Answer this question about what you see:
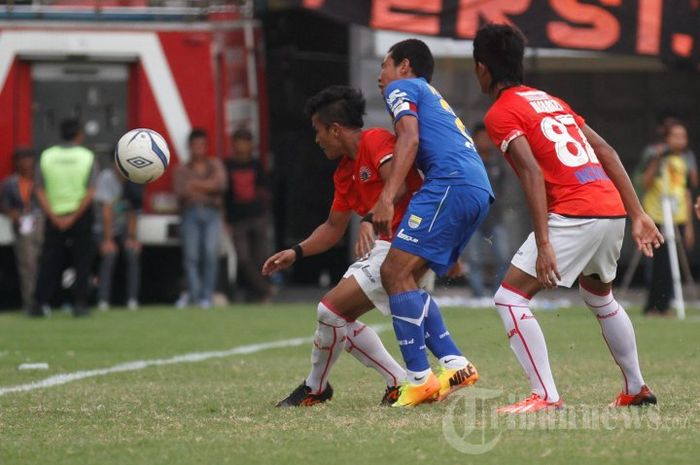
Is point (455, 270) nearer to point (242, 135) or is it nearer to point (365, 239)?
point (365, 239)

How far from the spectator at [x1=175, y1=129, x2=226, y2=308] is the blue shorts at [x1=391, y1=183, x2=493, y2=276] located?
978 centimetres

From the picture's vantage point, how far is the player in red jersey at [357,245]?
8.21m

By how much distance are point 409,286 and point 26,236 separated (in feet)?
34.6

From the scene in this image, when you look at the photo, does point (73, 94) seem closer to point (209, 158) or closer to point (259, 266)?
point (209, 158)

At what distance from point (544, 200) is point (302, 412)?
1.73 metres

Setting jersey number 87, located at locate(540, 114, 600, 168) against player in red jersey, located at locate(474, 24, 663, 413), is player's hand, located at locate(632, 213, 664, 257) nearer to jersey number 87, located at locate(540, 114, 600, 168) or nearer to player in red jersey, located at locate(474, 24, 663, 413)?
player in red jersey, located at locate(474, 24, 663, 413)

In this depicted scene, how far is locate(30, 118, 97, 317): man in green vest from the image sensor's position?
16.9 meters

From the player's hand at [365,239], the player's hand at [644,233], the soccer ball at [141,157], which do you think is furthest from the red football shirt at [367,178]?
the soccer ball at [141,157]

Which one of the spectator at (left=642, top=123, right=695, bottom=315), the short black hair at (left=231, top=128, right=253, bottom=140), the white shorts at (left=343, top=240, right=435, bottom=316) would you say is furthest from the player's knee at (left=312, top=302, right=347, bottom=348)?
the short black hair at (left=231, top=128, right=253, bottom=140)

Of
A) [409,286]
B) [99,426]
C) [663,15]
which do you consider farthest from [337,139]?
[663,15]

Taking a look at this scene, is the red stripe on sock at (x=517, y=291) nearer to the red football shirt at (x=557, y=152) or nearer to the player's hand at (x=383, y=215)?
the red football shirt at (x=557, y=152)

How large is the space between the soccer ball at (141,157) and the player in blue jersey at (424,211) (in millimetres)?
1937

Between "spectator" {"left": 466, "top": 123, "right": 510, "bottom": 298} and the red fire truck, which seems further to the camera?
"spectator" {"left": 466, "top": 123, "right": 510, "bottom": 298}

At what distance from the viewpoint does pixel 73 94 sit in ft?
57.9
